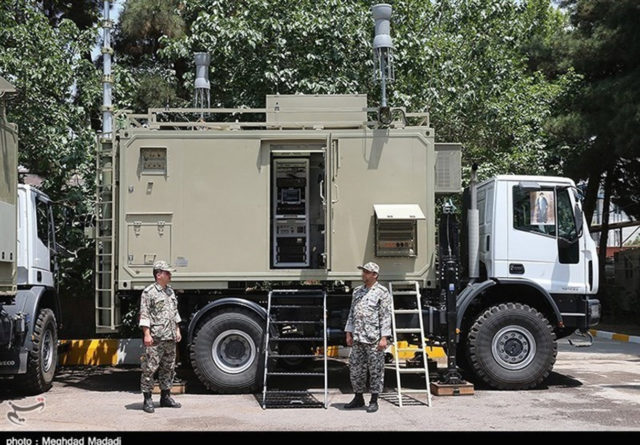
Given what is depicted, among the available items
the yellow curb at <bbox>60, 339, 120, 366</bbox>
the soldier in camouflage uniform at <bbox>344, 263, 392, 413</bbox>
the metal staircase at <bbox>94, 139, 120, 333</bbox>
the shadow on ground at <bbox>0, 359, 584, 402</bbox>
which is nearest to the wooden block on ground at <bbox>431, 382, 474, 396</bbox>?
the shadow on ground at <bbox>0, 359, 584, 402</bbox>

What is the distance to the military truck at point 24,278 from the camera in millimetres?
9828

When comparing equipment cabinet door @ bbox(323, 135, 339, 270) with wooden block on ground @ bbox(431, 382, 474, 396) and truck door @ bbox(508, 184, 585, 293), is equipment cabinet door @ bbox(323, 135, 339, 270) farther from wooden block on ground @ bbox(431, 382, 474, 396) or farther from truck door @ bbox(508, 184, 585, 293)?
truck door @ bbox(508, 184, 585, 293)

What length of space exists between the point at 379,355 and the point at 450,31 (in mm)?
10666

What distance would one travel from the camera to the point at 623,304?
2616 cm

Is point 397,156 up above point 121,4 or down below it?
below

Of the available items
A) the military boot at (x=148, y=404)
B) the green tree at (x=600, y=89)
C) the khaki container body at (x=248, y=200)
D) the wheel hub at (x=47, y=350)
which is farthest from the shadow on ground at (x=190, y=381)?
the green tree at (x=600, y=89)

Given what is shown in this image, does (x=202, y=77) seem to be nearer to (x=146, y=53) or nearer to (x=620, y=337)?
(x=146, y=53)

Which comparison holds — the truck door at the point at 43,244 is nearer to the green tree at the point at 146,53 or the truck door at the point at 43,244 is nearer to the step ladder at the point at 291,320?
the step ladder at the point at 291,320

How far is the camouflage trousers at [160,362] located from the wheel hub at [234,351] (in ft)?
3.23


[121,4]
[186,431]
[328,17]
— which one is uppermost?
[121,4]

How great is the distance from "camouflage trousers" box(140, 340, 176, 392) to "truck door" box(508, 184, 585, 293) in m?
4.76
